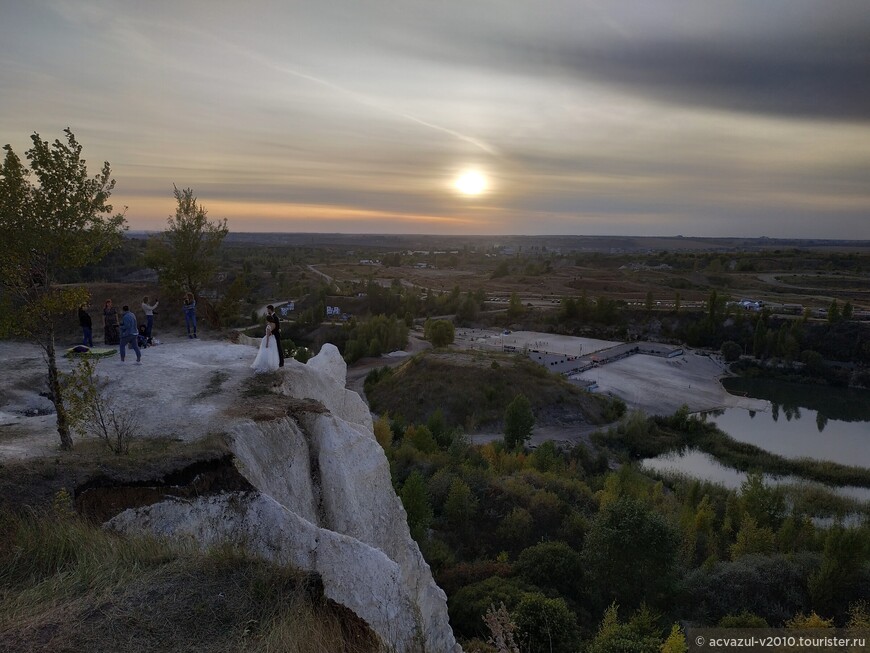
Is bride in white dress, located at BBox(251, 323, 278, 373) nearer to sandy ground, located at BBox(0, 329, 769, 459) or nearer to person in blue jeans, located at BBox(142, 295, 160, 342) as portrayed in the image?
sandy ground, located at BBox(0, 329, 769, 459)

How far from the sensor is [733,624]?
15.8 metres

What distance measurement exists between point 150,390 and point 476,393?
124ft

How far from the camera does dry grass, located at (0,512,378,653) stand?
18.8 ft

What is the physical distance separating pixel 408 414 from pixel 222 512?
3947 cm

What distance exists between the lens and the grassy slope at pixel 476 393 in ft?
155

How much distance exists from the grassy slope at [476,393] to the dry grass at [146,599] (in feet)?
126

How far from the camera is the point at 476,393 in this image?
48875 millimetres

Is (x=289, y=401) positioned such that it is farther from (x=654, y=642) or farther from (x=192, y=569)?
(x=654, y=642)

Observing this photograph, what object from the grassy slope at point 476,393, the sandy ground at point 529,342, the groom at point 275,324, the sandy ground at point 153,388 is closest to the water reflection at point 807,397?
the sandy ground at point 529,342

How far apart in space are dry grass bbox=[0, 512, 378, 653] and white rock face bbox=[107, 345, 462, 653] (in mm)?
701

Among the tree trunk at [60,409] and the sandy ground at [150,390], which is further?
the sandy ground at [150,390]

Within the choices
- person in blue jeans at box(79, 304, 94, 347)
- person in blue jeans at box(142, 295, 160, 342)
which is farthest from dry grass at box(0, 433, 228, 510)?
person in blue jeans at box(142, 295, 160, 342)

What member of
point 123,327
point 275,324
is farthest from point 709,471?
point 123,327

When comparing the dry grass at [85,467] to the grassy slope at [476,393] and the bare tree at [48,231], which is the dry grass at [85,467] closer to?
the bare tree at [48,231]
